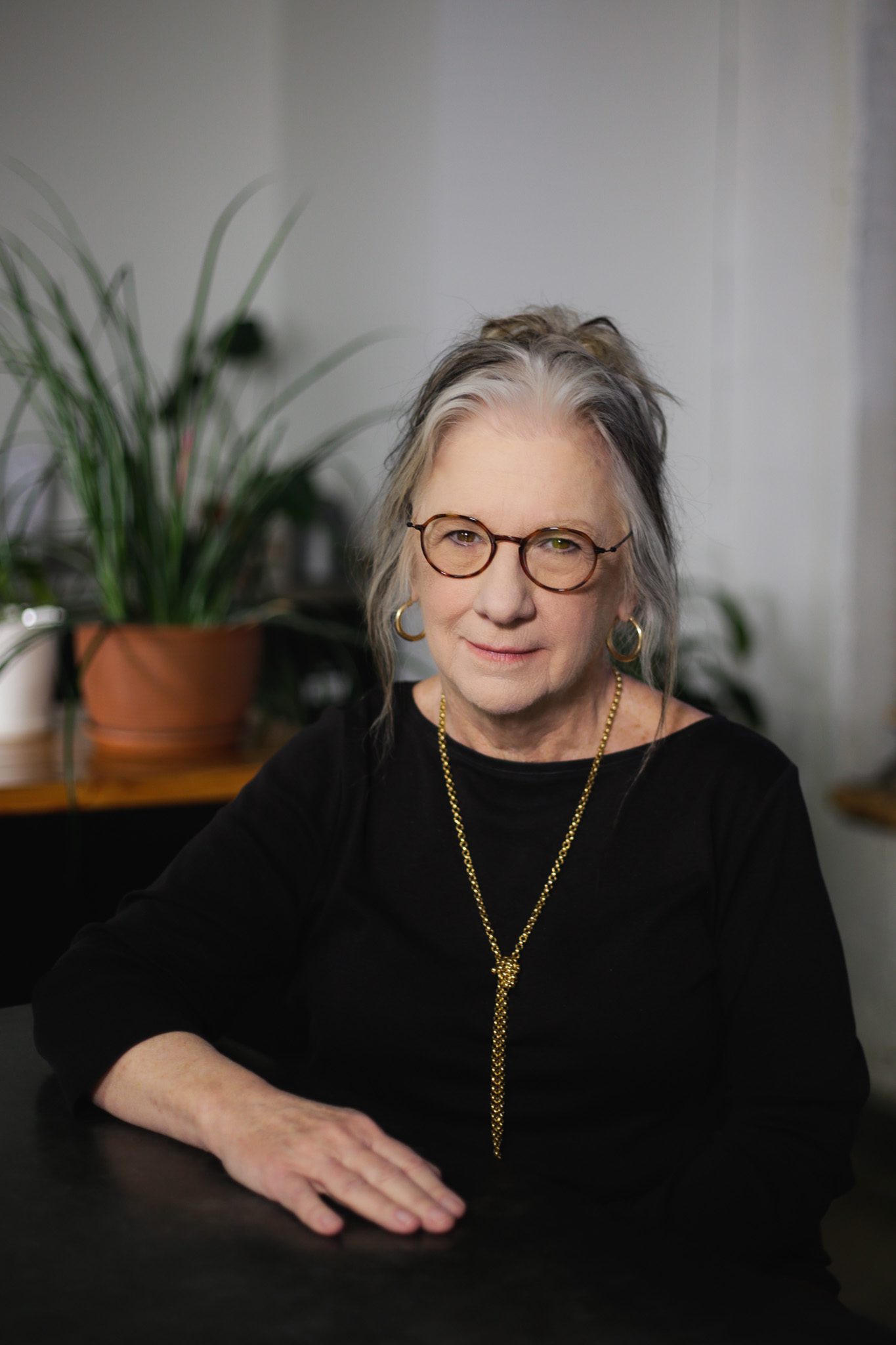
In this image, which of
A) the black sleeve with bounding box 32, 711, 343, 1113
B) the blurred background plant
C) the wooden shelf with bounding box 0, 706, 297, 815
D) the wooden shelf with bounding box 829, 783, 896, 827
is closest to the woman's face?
the black sleeve with bounding box 32, 711, 343, 1113

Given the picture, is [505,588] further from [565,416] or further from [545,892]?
[545,892]

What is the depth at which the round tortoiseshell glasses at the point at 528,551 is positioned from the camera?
1185mm

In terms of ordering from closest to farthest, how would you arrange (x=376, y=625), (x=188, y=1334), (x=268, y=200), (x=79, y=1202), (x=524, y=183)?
(x=188, y=1334)
(x=79, y=1202)
(x=376, y=625)
(x=524, y=183)
(x=268, y=200)

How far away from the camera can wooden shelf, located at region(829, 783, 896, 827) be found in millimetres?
2787

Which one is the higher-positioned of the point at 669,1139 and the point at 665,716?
the point at 665,716

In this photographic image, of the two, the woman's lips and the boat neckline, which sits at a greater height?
the woman's lips

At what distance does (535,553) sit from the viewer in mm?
1197

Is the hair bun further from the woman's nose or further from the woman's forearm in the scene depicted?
the woman's forearm

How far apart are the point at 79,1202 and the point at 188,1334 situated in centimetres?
18

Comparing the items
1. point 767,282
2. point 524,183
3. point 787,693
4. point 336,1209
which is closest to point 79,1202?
point 336,1209

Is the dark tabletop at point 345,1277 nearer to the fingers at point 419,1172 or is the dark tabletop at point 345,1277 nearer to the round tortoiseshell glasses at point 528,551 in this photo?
the fingers at point 419,1172

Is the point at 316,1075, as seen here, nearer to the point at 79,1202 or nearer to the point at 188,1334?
the point at 79,1202

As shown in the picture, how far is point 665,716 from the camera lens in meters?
1.35

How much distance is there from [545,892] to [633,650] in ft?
0.88
